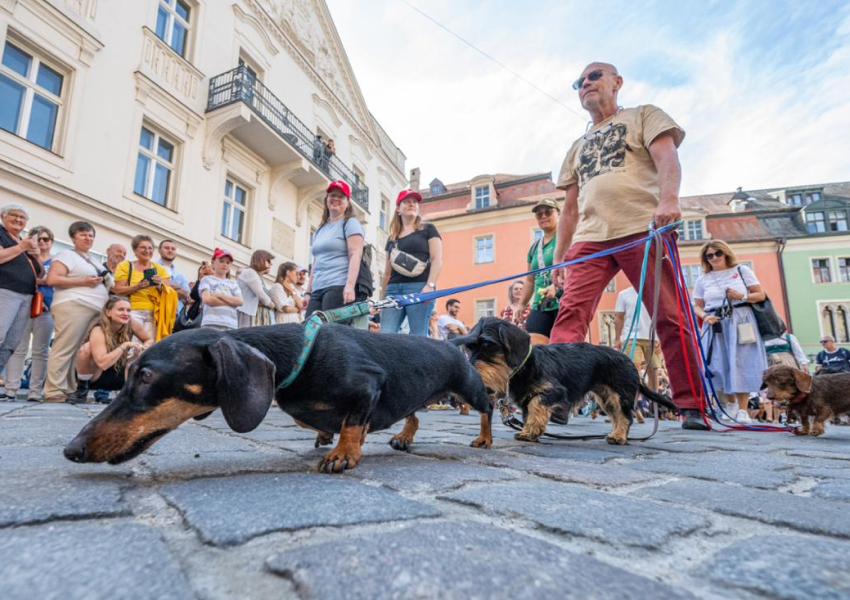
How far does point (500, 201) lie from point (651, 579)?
30.2m

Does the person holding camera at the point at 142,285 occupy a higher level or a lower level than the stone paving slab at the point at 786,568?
higher

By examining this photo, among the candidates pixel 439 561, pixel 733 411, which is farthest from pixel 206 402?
pixel 733 411

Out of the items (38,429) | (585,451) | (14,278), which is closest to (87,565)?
(585,451)

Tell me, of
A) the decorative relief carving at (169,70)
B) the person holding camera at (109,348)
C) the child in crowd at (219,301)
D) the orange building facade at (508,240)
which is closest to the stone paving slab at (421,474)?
the child in crowd at (219,301)

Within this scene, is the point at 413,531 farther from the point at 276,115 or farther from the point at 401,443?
→ the point at 276,115

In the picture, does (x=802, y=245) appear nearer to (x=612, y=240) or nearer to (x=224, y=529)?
(x=612, y=240)

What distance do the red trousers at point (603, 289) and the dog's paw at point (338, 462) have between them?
2481 millimetres

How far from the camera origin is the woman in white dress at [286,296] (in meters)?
6.26

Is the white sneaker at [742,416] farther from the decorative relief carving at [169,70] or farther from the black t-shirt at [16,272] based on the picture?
the decorative relief carving at [169,70]

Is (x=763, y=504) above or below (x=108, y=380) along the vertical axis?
below

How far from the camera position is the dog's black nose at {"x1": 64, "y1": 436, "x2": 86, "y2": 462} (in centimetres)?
144

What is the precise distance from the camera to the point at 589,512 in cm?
116

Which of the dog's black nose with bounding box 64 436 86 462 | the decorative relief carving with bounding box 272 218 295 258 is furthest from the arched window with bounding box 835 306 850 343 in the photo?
the dog's black nose with bounding box 64 436 86 462

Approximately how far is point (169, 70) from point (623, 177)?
1187cm
